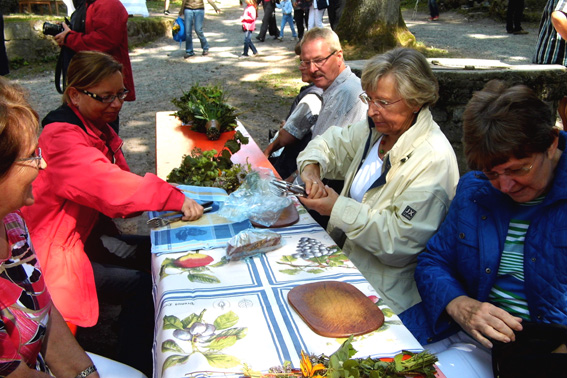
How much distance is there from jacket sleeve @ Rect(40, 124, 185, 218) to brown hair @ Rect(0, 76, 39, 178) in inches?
24.3

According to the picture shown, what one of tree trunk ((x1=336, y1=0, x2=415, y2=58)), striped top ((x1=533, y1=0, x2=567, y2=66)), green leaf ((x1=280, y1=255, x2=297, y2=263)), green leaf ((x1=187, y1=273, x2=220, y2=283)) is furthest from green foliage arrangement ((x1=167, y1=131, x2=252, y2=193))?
tree trunk ((x1=336, y1=0, x2=415, y2=58))

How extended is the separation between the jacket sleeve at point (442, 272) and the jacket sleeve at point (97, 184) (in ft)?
3.68

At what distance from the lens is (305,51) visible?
10.9ft

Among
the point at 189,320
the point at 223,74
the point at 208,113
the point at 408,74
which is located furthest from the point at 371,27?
the point at 189,320

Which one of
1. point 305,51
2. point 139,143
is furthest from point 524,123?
point 139,143

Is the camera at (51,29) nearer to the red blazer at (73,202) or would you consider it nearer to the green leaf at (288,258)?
the red blazer at (73,202)

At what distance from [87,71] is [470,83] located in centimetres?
355

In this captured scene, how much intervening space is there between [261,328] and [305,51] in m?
2.37

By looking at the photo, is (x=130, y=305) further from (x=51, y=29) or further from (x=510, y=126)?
(x=51, y=29)

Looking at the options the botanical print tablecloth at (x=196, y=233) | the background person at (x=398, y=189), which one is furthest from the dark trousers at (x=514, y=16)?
the botanical print tablecloth at (x=196, y=233)

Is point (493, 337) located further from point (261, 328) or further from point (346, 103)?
point (346, 103)

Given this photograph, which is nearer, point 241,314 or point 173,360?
point 173,360

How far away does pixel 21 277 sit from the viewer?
4.86 ft

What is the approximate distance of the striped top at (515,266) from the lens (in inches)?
69.8
